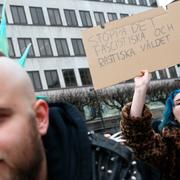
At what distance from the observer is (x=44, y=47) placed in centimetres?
3909

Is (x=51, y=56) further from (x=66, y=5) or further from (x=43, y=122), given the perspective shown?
(x=43, y=122)

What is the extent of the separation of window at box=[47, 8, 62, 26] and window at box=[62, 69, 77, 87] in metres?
4.18

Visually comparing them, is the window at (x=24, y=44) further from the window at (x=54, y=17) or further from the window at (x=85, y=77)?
the window at (x=85, y=77)

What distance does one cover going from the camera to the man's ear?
5.37ft

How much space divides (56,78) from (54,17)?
5.55m

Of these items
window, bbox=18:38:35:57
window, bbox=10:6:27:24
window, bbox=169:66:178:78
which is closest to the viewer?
window, bbox=18:38:35:57

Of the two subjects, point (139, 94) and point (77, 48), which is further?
point (77, 48)

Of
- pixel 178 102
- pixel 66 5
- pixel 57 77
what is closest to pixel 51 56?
pixel 57 77

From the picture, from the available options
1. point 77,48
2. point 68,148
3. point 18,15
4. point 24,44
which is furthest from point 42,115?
point 77,48

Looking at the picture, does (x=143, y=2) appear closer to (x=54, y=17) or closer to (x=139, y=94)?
(x=54, y=17)

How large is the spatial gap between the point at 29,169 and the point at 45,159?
140mm

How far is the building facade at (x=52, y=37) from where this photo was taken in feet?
124

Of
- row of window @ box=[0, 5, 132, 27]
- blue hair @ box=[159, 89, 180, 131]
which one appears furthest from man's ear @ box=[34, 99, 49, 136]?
row of window @ box=[0, 5, 132, 27]

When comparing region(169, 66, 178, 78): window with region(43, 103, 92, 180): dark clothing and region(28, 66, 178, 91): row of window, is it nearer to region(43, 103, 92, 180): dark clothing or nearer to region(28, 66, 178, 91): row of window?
region(28, 66, 178, 91): row of window
